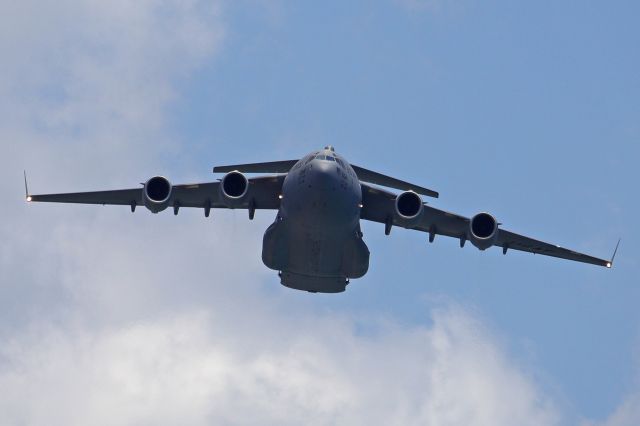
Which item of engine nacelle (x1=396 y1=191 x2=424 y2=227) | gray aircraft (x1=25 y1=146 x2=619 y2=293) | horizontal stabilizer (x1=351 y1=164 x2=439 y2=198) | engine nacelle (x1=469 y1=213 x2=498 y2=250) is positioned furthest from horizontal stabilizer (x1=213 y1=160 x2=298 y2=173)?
engine nacelle (x1=469 y1=213 x2=498 y2=250)

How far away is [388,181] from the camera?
90.6 ft

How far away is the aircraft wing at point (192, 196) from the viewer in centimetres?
2803

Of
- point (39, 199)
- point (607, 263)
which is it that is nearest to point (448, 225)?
Result: point (607, 263)

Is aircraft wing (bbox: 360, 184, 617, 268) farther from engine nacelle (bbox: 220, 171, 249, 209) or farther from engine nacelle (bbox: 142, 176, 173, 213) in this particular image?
engine nacelle (bbox: 142, 176, 173, 213)

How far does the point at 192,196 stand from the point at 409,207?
18.0 feet

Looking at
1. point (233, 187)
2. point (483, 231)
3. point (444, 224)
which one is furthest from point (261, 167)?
point (483, 231)

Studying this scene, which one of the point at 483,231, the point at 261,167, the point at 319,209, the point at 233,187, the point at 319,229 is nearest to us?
the point at 319,209

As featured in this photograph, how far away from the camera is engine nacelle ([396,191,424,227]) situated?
2592cm

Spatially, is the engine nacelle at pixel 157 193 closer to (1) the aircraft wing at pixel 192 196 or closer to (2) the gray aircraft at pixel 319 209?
(2) the gray aircraft at pixel 319 209

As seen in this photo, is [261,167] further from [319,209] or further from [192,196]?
[319,209]

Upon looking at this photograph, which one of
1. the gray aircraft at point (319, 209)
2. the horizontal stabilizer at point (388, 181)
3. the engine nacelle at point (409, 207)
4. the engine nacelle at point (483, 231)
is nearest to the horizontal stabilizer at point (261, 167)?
the gray aircraft at point (319, 209)

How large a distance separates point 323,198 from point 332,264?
2542 millimetres

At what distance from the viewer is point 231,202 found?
2589 centimetres

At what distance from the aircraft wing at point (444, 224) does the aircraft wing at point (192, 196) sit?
7.05ft
